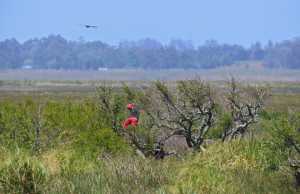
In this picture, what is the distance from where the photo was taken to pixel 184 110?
63.5 feet

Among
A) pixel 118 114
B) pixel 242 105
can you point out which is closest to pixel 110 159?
pixel 118 114

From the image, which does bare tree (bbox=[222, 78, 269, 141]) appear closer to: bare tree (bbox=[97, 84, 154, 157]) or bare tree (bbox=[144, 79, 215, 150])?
bare tree (bbox=[144, 79, 215, 150])

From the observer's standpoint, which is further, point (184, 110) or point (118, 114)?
point (118, 114)

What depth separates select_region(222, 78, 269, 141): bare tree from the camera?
19797 mm

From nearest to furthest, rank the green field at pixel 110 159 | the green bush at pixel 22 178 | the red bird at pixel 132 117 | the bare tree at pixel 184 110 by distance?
the green bush at pixel 22 178
the green field at pixel 110 159
the red bird at pixel 132 117
the bare tree at pixel 184 110

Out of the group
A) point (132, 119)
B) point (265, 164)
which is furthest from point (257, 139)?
point (132, 119)

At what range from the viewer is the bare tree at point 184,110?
62.4 feet

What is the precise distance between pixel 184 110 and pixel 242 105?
6.50 feet

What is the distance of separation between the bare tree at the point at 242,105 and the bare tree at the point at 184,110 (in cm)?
76

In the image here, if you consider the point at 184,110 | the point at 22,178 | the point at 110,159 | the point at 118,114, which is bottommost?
the point at 110,159

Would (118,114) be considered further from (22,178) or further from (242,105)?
(22,178)

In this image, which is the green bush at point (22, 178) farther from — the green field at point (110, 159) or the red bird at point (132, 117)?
the red bird at point (132, 117)

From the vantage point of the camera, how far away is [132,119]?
17.8 m

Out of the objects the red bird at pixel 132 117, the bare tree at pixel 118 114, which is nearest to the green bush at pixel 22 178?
the red bird at pixel 132 117
